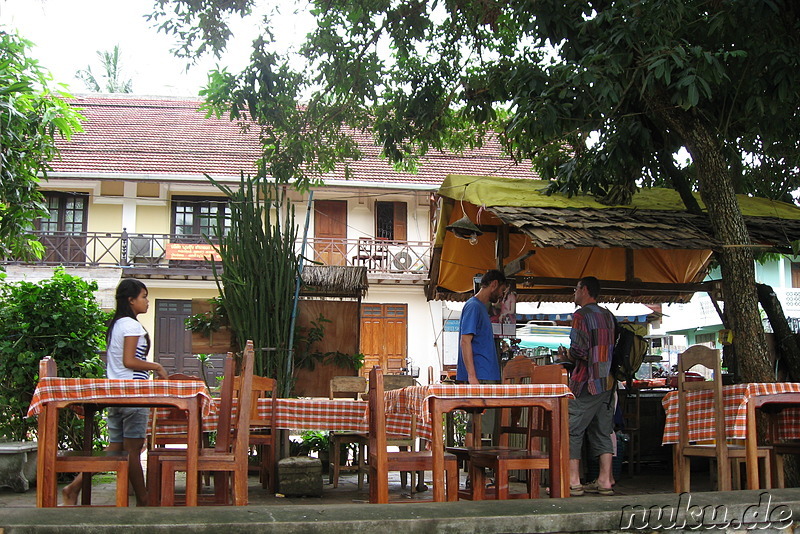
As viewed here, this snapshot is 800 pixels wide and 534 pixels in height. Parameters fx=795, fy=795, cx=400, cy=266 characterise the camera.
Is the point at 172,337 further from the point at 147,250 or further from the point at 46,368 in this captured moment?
the point at 46,368

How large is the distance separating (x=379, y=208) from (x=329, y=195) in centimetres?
138

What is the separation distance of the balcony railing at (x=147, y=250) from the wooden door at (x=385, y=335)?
42.9 inches

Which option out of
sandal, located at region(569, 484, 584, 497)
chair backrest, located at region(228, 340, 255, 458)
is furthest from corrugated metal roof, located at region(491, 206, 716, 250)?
chair backrest, located at region(228, 340, 255, 458)

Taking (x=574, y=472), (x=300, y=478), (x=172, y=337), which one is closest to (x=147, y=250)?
(x=172, y=337)

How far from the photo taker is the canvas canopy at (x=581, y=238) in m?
6.59

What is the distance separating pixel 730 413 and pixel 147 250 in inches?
621

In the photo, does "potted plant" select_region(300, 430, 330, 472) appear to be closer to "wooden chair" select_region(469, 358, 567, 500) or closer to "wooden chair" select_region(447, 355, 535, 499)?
"wooden chair" select_region(447, 355, 535, 499)

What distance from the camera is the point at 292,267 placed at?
7.82 m

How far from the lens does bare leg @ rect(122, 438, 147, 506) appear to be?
464 centimetres

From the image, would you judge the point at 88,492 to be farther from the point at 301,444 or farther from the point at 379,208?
the point at 379,208

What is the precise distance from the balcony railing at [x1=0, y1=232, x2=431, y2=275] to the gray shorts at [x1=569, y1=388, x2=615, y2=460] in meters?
12.2

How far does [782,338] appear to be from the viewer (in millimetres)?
6930

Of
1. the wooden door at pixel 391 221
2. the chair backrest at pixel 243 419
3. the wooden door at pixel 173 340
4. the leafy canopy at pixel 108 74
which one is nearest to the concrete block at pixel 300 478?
the chair backrest at pixel 243 419

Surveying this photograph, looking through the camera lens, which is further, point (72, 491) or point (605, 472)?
point (605, 472)
